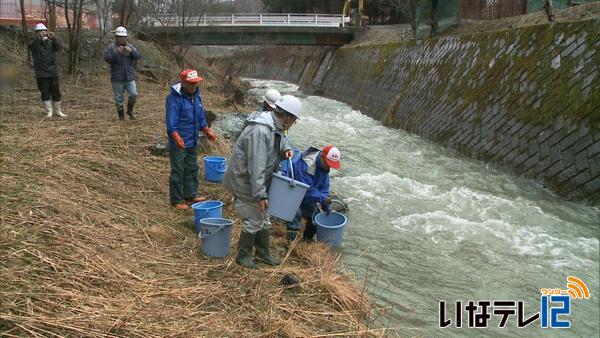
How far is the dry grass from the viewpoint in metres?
3.22

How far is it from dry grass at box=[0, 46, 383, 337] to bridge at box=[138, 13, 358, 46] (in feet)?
72.0

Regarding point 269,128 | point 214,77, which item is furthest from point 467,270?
point 214,77

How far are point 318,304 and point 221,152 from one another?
5.35m

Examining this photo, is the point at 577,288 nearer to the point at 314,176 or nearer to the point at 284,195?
the point at 314,176

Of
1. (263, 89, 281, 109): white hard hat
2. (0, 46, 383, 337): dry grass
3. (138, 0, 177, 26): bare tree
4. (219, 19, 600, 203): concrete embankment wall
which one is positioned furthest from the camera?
(138, 0, 177, 26): bare tree

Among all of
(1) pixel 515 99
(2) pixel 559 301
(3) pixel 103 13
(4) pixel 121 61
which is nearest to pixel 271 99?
(2) pixel 559 301

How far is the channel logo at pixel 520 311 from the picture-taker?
15.0ft

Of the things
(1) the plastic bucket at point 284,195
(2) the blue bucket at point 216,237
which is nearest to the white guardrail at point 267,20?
(2) the blue bucket at point 216,237

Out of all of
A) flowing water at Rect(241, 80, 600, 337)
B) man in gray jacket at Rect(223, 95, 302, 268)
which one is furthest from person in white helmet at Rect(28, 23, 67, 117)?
man in gray jacket at Rect(223, 95, 302, 268)

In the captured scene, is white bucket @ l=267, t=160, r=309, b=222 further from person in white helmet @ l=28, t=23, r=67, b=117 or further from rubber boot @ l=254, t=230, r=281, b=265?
person in white helmet @ l=28, t=23, r=67, b=117

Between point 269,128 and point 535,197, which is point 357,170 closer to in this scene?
point 535,197

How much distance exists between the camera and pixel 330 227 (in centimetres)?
541

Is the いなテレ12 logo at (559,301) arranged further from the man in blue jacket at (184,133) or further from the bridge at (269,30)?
the bridge at (269,30)

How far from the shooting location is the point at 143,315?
334 cm
